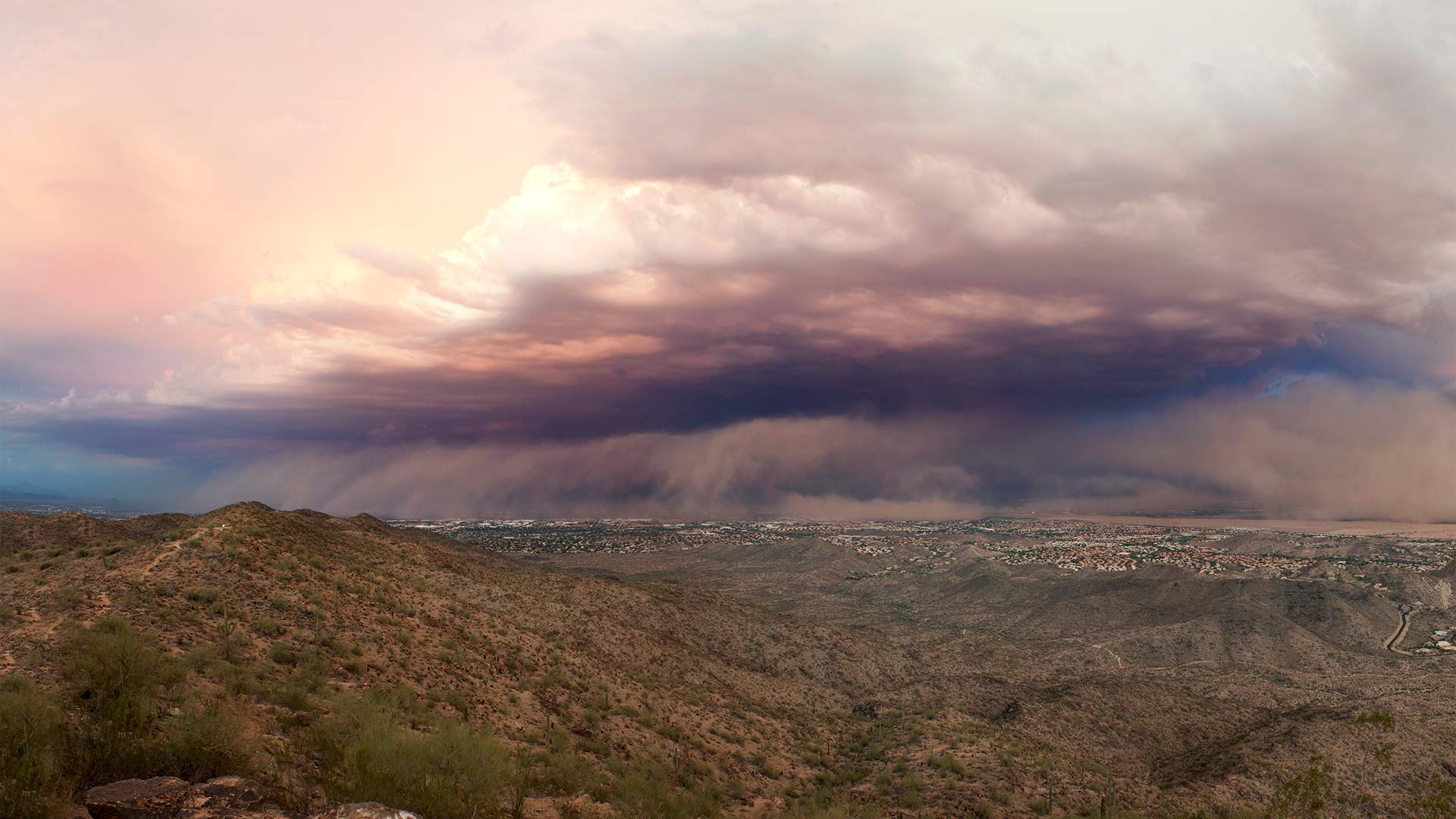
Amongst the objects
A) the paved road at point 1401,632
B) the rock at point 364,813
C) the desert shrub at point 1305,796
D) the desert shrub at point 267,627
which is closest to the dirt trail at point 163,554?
the desert shrub at point 267,627

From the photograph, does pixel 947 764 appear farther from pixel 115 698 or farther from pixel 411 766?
pixel 115 698

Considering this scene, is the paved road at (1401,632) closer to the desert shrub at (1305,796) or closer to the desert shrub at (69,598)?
the desert shrub at (1305,796)

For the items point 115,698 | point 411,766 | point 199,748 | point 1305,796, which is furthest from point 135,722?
point 1305,796

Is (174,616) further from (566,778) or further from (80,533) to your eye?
(80,533)

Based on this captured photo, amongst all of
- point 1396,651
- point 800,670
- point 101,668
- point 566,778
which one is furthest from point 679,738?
point 1396,651

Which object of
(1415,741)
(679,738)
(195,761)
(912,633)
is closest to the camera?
(195,761)
